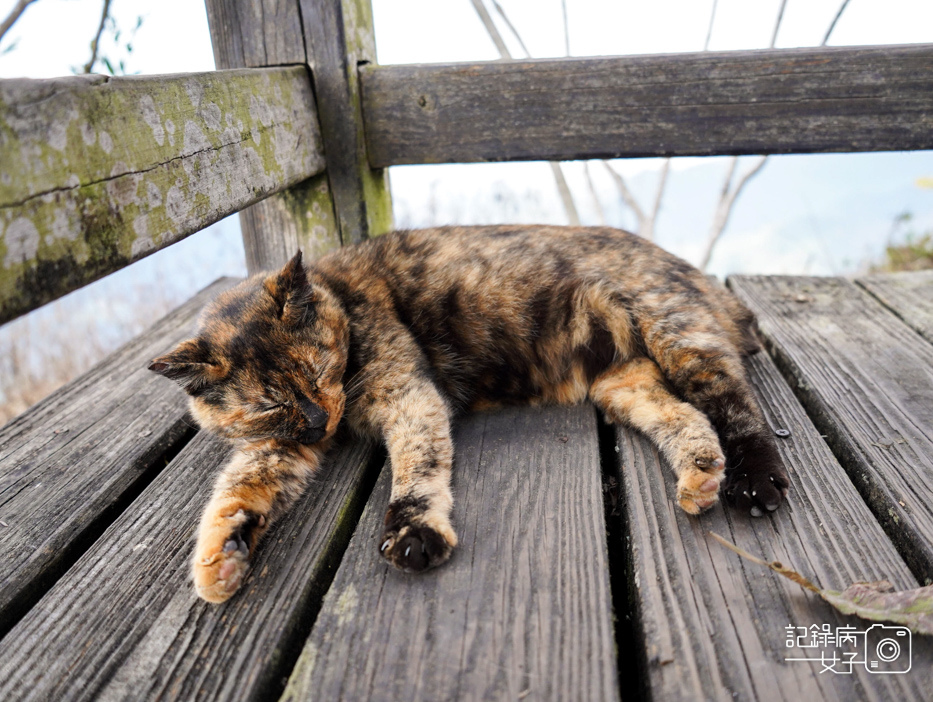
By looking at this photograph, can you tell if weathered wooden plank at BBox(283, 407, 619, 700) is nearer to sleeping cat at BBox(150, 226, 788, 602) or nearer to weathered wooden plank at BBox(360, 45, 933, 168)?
sleeping cat at BBox(150, 226, 788, 602)

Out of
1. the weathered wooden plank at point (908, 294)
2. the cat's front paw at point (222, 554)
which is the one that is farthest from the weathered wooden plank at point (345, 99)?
the weathered wooden plank at point (908, 294)

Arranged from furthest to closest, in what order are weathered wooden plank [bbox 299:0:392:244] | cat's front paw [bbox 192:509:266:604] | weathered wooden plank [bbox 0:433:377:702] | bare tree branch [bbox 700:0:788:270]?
bare tree branch [bbox 700:0:788:270]
weathered wooden plank [bbox 299:0:392:244]
cat's front paw [bbox 192:509:266:604]
weathered wooden plank [bbox 0:433:377:702]

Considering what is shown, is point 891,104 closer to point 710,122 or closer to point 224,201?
point 710,122

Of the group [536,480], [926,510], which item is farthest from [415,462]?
[926,510]

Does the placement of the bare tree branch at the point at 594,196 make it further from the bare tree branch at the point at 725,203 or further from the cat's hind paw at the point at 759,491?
the cat's hind paw at the point at 759,491

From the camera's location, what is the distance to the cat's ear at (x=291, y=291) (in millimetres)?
2029

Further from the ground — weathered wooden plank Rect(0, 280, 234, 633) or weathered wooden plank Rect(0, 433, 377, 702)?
weathered wooden plank Rect(0, 280, 234, 633)

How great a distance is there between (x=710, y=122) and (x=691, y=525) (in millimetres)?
1710

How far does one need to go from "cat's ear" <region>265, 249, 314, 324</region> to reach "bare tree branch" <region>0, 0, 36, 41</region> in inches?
68.4

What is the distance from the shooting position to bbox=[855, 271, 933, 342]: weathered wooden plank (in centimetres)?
261

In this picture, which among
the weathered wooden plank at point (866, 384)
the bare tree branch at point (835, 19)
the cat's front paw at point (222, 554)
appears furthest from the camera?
the bare tree branch at point (835, 19)

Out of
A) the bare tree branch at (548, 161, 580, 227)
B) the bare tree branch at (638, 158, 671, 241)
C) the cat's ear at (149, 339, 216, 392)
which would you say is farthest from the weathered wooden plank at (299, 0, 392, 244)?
the bare tree branch at (638, 158, 671, 241)

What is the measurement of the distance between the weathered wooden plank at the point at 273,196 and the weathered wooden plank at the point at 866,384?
6.84 ft

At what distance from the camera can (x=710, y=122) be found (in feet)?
7.99
